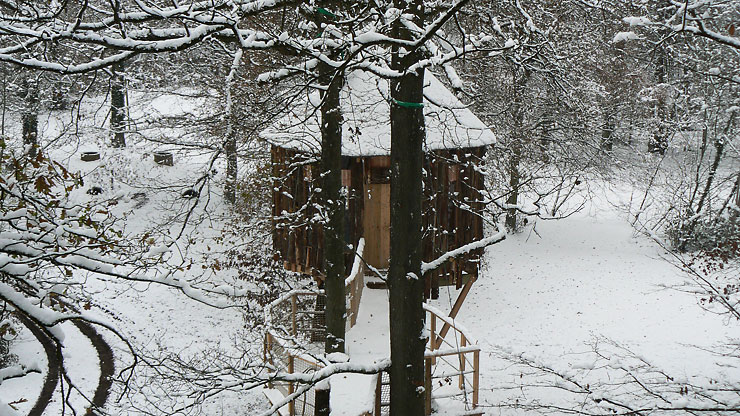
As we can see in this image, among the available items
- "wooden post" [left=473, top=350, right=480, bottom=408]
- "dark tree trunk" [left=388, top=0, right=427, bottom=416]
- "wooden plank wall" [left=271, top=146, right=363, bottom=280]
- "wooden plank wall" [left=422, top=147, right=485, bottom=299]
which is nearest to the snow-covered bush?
"wooden plank wall" [left=422, top=147, right=485, bottom=299]

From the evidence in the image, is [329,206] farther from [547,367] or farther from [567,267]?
[567,267]

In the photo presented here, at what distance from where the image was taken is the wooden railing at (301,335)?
8.76 meters

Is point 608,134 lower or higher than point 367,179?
higher

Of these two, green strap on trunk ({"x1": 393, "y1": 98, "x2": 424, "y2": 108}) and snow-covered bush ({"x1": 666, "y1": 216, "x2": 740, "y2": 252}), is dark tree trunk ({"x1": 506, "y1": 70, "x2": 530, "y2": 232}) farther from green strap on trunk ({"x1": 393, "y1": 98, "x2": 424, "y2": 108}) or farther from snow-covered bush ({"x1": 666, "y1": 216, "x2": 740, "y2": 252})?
green strap on trunk ({"x1": 393, "y1": 98, "x2": 424, "y2": 108})

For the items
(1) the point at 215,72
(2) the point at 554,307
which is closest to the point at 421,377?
(2) the point at 554,307

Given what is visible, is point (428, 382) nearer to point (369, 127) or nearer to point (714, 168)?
point (369, 127)

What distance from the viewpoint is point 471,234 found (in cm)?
1330

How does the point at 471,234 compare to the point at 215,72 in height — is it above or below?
below

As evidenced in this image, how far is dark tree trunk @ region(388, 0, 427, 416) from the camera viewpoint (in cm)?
568

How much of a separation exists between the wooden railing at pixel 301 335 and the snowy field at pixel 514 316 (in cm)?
80

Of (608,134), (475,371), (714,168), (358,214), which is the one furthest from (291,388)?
(608,134)

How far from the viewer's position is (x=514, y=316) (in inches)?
748

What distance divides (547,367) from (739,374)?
9150mm

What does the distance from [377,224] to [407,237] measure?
840 cm
